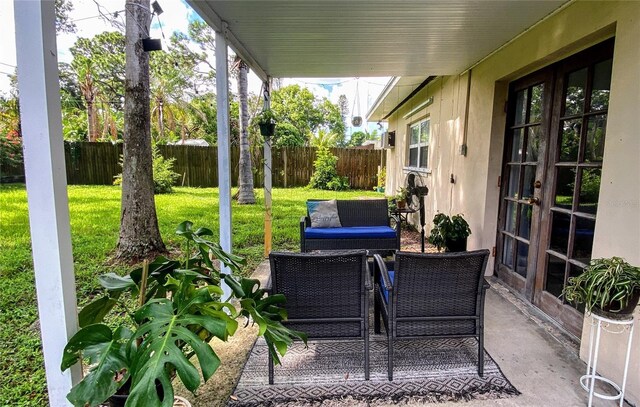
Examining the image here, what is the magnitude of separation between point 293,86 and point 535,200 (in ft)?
72.5

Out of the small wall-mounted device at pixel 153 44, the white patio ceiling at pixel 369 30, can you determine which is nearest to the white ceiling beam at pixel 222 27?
the white patio ceiling at pixel 369 30

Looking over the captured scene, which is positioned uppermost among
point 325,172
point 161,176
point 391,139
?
point 391,139

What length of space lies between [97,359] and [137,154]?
136 inches

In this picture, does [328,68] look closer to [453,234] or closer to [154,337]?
[453,234]

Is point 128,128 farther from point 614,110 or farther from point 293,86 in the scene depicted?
point 293,86

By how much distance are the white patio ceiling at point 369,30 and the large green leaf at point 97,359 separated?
7.09ft

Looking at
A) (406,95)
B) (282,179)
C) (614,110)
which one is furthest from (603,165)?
(282,179)

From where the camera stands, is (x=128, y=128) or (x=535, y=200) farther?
(x=128, y=128)

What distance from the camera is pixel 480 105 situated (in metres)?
3.87

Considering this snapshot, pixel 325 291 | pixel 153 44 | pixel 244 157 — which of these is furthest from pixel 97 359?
pixel 244 157

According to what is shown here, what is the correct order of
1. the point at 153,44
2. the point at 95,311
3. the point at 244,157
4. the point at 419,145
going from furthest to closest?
the point at 244,157 < the point at 419,145 < the point at 153,44 < the point at 95,311

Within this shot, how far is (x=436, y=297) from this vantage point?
2.05 m

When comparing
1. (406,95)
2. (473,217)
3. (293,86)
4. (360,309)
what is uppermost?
(293,86)

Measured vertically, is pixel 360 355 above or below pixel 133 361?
below
